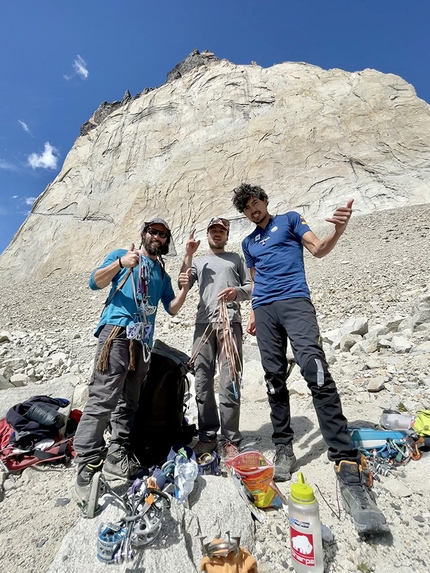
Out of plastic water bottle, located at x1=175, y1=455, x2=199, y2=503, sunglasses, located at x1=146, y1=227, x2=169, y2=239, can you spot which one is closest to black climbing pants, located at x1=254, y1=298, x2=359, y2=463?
plastic water bottle, located at x1=175, y1=455, x2=199, y2=503

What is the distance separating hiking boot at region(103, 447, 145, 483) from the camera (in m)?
Result: 2.22

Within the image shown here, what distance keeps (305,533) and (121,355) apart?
154 cm

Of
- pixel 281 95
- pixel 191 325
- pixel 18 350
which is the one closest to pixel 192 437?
pixel 191 325

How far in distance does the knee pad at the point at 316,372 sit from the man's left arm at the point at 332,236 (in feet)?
2.63

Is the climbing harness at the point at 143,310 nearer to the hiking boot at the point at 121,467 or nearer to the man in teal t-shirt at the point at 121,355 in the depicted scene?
the man in teal t-shirt at the point at 121,355

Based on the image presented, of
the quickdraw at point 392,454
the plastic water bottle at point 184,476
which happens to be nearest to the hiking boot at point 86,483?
the plastic water bottle at point 184,476

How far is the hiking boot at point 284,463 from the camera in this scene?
2258 mm

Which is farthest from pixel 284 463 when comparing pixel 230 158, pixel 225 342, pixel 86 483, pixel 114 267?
pixel 230 158

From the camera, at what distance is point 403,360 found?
12.9 ft

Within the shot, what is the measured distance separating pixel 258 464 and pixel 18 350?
777 cm

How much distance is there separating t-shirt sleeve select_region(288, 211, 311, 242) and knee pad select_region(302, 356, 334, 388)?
1.06 meters

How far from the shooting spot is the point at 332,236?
92.5 inches

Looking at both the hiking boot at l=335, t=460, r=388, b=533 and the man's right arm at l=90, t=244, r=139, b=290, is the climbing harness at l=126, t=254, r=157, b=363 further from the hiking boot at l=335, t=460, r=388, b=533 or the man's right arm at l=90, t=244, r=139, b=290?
the hiking boot at l=335, t=460, r=388, b=533

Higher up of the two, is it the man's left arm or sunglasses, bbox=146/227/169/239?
sunglasses, bbox=146/227/169/239
